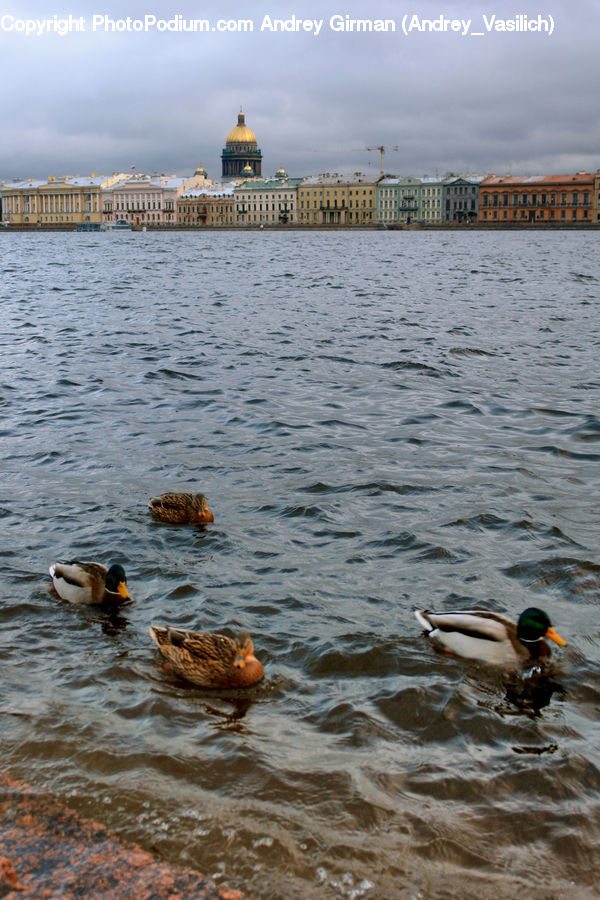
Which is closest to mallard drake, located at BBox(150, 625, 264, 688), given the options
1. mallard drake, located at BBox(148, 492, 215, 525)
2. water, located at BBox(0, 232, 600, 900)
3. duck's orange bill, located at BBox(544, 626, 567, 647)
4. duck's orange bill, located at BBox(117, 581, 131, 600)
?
water, located at BBox(0, 232, 600, 900)

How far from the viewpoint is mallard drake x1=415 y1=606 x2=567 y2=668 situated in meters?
3.80

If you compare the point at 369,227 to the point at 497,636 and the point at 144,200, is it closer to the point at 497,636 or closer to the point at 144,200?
the point at 144,200

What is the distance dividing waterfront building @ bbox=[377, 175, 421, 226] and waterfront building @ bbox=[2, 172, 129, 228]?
4536 centimetres

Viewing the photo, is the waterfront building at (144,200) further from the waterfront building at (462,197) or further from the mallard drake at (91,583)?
the mallard drake at (91,583)

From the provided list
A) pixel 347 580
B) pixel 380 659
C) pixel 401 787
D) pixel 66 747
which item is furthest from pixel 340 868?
pixel 347 580

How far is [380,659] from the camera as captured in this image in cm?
387

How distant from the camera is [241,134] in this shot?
16375 centimetres

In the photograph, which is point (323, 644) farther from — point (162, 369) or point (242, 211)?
point (242, 211)

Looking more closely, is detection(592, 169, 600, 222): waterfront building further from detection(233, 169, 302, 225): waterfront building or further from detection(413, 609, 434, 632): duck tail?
detection(413, 609, 434, 632): duck tail

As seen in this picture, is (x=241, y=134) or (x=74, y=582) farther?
(x=241, y=134)

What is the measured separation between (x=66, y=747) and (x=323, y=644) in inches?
50.2

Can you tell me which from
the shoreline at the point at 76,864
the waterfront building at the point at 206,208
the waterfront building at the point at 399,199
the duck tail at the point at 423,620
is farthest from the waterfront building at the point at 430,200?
the shoreline at the point at 76,864

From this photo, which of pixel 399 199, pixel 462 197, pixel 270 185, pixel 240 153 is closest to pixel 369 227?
pixel 399 199

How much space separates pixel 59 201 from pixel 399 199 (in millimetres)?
57029
